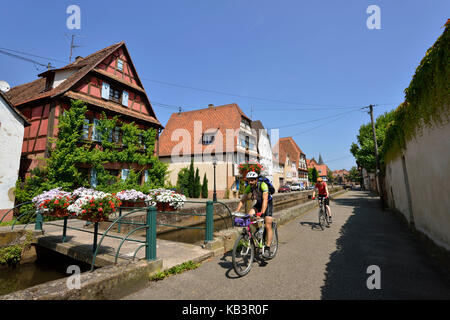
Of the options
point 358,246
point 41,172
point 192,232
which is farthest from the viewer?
point 41,172

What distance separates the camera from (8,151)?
1125 cm

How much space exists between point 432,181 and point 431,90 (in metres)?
1.94

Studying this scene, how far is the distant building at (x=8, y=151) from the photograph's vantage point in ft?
36.0

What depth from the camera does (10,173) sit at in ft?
36.9

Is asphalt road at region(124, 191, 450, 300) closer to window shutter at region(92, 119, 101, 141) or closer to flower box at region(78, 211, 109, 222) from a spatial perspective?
flower box at region(78, 211, 109, 222)

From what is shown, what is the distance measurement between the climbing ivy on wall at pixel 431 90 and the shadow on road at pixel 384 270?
111 inches

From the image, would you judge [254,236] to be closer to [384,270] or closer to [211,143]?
[384,270]

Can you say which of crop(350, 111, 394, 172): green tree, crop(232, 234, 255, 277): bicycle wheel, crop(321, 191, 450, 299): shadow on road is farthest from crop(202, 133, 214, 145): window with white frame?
crop(232, 234, 255, 277): bicycle wheel

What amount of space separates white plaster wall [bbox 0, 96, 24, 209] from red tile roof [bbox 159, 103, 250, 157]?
1691 centimetres

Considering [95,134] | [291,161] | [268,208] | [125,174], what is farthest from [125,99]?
[291,161]

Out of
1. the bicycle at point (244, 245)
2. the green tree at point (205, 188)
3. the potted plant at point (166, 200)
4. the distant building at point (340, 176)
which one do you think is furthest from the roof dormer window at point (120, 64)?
the distant building at point (340, 176)

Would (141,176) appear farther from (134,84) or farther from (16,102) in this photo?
(16,102)
